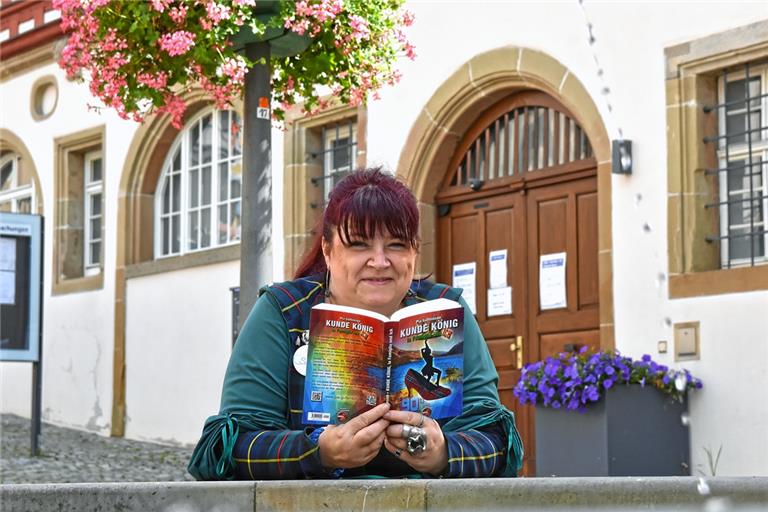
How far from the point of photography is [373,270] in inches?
143

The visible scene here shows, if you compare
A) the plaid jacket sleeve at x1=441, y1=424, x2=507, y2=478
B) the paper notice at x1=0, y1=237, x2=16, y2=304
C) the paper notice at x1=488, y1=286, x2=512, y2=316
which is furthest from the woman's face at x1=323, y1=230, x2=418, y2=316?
the paper notice at x1=0, y1=237, x2=16, y2=304

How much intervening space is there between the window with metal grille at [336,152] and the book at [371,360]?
30.6 feet

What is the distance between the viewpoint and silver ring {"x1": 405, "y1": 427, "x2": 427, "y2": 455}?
10.8ft

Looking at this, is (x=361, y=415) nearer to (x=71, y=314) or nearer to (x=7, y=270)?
(x=7, y=270)

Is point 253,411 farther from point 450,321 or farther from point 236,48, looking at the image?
point 236,48

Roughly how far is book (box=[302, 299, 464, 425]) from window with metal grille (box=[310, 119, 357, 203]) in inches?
367

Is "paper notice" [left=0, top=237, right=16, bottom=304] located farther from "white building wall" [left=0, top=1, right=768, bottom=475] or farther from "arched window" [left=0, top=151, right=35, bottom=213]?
"arched window" [left=0, top=151, right=35, bottom=213]

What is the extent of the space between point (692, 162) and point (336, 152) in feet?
14.0

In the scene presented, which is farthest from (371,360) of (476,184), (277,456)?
(476,184)

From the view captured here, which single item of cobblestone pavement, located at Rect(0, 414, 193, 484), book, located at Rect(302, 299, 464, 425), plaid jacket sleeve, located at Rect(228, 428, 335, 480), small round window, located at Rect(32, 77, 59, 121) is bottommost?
cobblestone pavement, located at Rect(0, 414, 193, 484)

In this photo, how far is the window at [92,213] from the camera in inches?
631

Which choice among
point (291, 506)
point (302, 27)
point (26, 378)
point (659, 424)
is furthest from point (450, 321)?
point (26, 378)

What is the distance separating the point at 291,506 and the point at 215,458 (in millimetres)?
414

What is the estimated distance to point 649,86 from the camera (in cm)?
972
